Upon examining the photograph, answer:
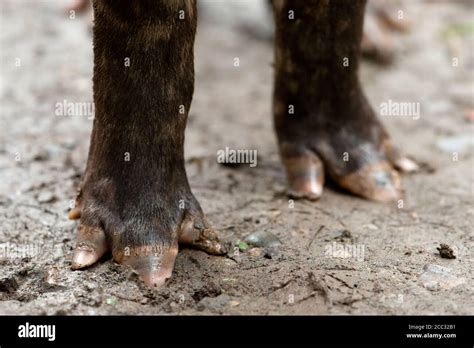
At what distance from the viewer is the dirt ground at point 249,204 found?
7.47ft

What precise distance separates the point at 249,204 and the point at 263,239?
34 centimetres

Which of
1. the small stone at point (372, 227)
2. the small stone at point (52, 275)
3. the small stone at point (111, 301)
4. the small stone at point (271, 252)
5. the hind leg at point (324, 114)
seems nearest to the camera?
the small stone at point (111, 301)

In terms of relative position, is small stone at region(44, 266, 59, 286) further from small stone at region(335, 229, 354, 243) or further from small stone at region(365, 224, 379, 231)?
small stone at region(365, 224, 379, 231)

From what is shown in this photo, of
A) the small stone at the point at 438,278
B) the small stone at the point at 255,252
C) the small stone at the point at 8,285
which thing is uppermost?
the small stone at the point at 255,252

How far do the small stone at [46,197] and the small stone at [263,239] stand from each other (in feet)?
2.63

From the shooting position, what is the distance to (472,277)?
2.40 meters

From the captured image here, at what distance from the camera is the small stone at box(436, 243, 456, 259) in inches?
99.3

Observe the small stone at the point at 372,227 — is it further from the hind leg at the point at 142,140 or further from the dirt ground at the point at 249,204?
the hind leg at the point at 142,140

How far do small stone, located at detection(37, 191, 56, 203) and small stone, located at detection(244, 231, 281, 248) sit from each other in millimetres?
801

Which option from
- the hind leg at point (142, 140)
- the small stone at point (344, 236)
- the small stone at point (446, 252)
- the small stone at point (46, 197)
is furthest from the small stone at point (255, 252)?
the small stone at point (46, 197)

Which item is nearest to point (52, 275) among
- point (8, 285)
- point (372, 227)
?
point (8, 285)
